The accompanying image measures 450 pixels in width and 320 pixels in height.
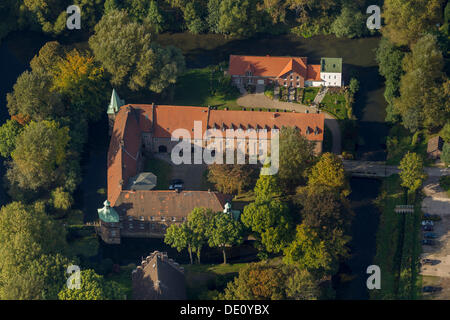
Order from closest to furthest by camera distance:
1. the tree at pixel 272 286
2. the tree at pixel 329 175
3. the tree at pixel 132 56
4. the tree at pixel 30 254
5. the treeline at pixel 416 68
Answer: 1. the tree at pixel 30 254
2. the tree at pixel 272 286
3. the tree at pixel 329 175
4. the treeline at pixel 416 68
5. the tree at pixel 132 56

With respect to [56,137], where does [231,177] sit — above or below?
below

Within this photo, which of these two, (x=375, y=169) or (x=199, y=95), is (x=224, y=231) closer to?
(x=375, y=169)

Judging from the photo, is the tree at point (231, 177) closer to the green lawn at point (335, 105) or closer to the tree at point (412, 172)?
the tree at point (412, 172)

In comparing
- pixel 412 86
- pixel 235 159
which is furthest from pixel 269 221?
pixel 412 86

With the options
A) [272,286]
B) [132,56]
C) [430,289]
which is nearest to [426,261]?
[430,289]

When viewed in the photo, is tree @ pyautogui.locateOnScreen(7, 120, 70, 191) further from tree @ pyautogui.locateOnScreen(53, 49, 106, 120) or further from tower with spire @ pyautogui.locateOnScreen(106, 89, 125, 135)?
tree @ pyautogui.locateOnScreen(53, 49, 106, 120)

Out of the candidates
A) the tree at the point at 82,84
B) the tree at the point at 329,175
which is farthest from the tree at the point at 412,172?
the tree at the point at 82,84

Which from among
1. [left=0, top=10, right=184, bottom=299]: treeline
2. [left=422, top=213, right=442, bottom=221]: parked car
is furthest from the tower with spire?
[left=422, top=213, right=442, bottom=221]: parked car
